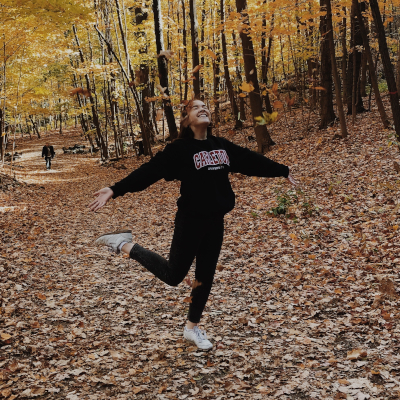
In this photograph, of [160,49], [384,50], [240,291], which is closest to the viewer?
[240,291]

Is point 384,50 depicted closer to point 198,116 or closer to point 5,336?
point 198,116

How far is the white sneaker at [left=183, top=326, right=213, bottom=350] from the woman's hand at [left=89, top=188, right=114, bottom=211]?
1706 millimetres

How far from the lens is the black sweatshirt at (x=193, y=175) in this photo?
2963 millimetres

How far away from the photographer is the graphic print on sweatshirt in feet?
9.81

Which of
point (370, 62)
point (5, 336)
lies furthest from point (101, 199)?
point (370, 62)

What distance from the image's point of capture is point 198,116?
308cm

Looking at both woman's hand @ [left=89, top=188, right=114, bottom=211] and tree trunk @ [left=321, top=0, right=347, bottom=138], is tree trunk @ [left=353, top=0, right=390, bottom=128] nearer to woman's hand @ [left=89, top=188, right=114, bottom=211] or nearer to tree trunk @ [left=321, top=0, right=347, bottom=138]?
tree trunk @ [left=321, top=0, right=347, bottom=138]

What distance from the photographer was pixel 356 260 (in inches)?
206

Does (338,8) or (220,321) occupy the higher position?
(338,8)

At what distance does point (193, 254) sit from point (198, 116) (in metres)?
1.24

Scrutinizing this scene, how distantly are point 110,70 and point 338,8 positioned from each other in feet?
34.1

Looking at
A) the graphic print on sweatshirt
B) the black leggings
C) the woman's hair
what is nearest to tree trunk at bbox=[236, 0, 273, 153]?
the woman's hair

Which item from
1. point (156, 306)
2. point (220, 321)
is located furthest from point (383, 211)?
point (156, 306)

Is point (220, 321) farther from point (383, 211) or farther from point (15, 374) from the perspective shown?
point (383, 211)
